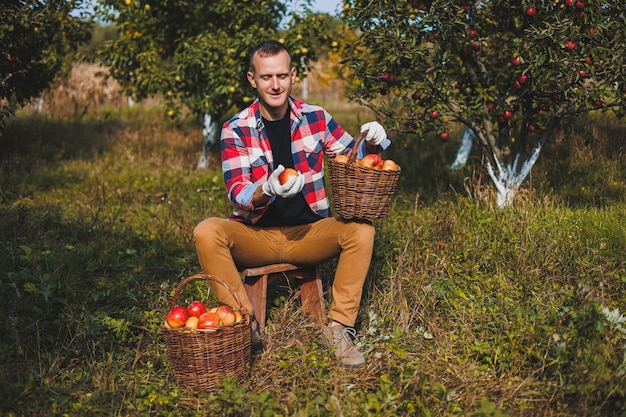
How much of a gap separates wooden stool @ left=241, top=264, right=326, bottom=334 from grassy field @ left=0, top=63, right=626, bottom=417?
84 mm

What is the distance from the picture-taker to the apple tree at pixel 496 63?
4.66 metres

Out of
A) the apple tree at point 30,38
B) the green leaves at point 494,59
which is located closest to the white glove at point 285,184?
the green leaves at point 494,59

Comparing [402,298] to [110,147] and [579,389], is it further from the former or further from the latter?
[110,147]

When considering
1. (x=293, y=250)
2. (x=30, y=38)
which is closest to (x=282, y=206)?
(x=293, y=250)

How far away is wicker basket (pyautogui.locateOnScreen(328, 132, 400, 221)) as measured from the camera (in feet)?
10.8

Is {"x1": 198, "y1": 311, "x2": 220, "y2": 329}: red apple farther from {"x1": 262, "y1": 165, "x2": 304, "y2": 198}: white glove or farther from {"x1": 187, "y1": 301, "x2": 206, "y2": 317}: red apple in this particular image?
{"x1": 262, "y1": 165, "x2": 304, "y2": 198}: white glove

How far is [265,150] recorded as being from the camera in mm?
3666

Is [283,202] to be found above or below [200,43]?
below

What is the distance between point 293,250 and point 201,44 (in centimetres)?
447

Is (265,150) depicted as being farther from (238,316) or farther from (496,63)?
(496,63)

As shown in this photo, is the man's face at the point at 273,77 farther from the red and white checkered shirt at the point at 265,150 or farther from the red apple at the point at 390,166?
the red apple at the point at 390,166

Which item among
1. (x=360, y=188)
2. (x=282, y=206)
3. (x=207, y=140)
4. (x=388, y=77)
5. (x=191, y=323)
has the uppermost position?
(x=388, y=77)

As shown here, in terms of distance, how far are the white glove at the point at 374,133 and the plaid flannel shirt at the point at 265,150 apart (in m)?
0.15

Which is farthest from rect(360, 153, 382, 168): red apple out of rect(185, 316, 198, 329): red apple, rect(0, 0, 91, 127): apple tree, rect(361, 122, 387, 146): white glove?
rect(0, 0, 91, 127): apple tree
